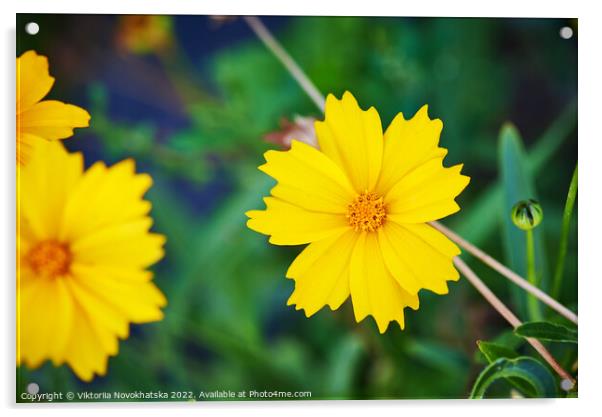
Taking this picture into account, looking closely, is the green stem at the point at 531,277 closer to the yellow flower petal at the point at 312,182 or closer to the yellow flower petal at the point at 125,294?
the yellow flower petal at the point at 312,182

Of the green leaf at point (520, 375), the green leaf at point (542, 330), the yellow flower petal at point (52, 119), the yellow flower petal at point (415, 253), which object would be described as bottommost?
the green leaf at point (520, 375)

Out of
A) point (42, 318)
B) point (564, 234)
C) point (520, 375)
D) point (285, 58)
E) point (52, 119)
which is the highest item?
point (285, 58)

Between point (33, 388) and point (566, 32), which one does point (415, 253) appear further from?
point (33, 388)

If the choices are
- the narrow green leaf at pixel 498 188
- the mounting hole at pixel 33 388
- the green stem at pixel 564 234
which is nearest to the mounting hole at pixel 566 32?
the narrow green leaf at pixel 498 188

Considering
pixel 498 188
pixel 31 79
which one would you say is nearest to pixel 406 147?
pixel 498 188

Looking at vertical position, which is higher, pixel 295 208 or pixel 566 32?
pixel 566 32

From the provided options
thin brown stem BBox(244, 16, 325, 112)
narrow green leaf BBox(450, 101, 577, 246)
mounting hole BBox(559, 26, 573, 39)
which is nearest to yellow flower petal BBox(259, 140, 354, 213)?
thin brown stem BBox(244, 16, 325, 112)
